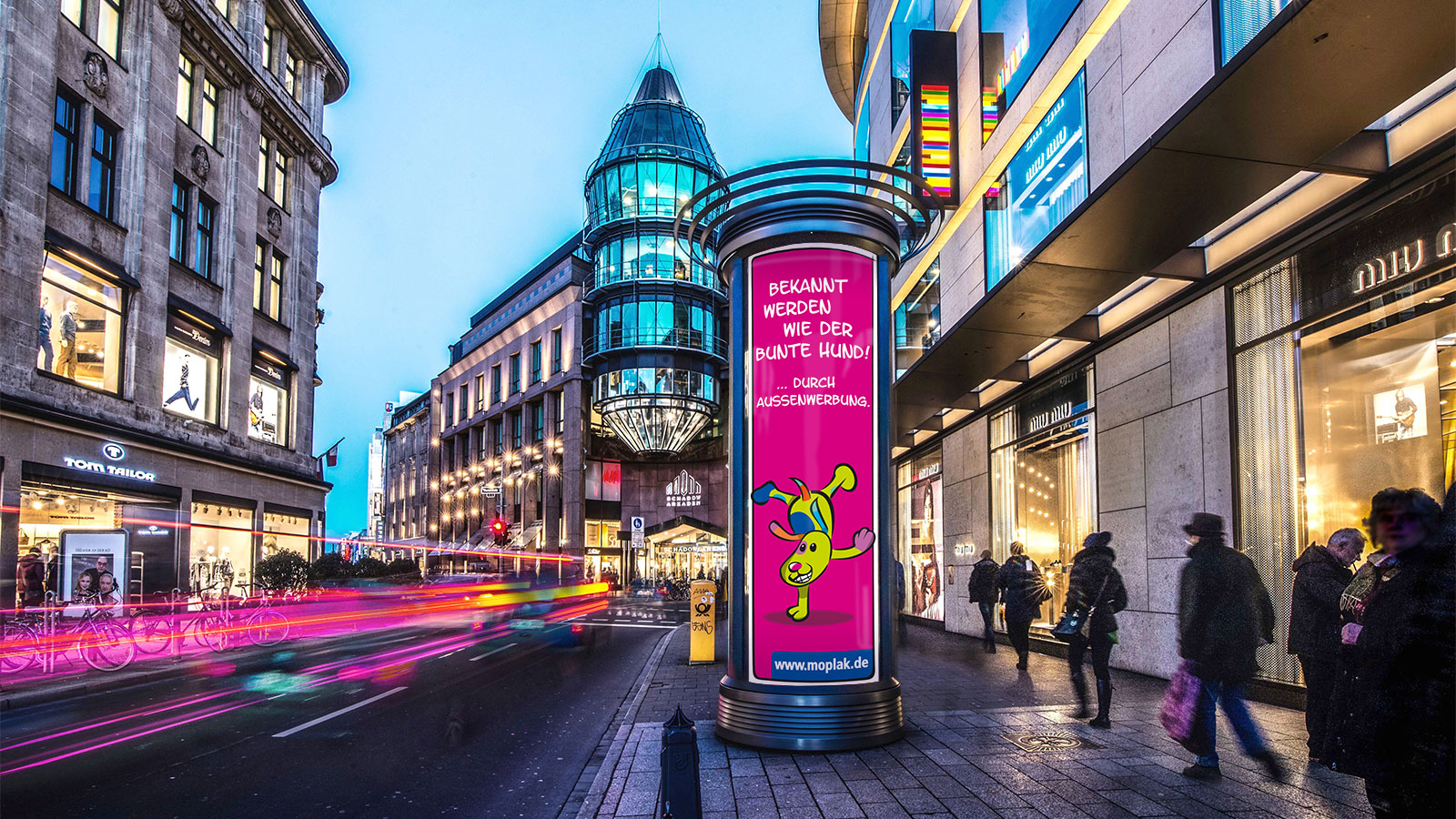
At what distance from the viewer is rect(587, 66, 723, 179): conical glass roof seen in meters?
57.7

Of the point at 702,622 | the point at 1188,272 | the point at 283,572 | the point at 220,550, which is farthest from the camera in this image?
Result: the point at 283,572

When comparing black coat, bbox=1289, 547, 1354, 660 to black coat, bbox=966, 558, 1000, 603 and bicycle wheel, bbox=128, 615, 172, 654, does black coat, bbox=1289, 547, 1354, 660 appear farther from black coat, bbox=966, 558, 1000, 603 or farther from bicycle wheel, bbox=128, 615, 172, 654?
bicycle wheel, bbox=128, 615, 172, 654

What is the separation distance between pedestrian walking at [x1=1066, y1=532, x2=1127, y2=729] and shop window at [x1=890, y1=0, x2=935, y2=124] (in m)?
14.8

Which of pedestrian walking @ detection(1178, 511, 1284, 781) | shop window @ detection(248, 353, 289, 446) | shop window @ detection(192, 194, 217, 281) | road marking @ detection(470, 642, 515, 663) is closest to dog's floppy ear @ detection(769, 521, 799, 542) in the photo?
pedestrian walking @ detection(1178, 511, 1284, 781)

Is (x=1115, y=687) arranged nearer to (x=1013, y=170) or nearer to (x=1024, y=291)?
(x=1024, y=291)

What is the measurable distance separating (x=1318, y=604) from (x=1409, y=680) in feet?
9.68

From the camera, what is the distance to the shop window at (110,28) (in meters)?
21.6

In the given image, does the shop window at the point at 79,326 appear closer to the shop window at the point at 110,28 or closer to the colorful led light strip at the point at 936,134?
the shop window at the point at 110,28

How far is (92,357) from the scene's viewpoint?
69.4 ft

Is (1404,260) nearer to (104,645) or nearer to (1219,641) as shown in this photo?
(1219,641)

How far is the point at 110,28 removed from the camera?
22031 mm

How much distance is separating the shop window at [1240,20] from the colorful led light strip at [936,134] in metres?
8.65

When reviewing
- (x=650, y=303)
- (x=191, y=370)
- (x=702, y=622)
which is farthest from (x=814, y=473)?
(x=650, y=303)

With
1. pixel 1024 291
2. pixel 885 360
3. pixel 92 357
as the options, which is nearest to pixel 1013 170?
pixel 1024 291
